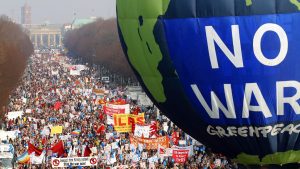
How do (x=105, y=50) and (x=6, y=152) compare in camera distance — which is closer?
(x=6, y=152)

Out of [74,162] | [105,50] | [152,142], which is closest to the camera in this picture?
[74,162]

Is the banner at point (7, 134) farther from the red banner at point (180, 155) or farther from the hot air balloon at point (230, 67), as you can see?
the hot air balloon at point (230, 67)

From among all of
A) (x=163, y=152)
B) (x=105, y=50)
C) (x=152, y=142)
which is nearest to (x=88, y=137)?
(x=152, y=142)

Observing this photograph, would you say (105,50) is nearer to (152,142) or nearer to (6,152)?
(152,142)

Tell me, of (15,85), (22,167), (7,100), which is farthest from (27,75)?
(22,167)

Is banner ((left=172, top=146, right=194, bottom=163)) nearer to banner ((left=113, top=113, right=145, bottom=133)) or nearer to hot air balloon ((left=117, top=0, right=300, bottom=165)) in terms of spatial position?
banner ((left=113, top=113, right=145, bottom=133))

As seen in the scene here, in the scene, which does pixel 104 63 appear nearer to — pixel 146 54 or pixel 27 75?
pixel 27 75

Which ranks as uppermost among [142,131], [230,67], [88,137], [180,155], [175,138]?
[230,67]
